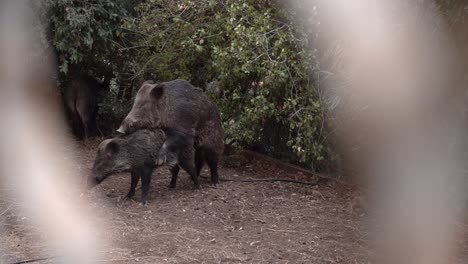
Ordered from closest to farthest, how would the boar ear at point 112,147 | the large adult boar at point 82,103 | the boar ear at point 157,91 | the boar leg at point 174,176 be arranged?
the boar ear at point 112,147 → the boar ear at point 157,91 → the boar leg at point 174,176 → the large adult boar at point 82,103

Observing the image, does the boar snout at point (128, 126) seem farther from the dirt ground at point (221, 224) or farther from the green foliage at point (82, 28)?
the green foliage at point (82, 28)

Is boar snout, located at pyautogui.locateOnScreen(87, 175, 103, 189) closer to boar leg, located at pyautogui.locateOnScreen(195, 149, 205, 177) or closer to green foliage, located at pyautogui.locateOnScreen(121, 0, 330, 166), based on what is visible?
boar leg, located at pyautogui.locateOnScreen(195, 149, 205, 177)

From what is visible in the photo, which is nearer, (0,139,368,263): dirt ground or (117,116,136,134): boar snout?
(0,139,368,263): dirt ground

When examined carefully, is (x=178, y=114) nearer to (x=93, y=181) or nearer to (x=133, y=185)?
(x=133, y=185)

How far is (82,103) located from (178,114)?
414 cm

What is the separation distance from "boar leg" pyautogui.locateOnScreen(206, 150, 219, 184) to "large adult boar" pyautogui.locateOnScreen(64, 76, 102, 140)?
3.75 metres

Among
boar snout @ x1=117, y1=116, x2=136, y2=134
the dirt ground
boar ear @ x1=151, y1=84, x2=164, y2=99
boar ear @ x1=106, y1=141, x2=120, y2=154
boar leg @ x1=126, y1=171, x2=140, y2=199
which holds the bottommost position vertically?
the dirt ground

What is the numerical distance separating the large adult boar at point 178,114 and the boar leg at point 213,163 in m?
0.02

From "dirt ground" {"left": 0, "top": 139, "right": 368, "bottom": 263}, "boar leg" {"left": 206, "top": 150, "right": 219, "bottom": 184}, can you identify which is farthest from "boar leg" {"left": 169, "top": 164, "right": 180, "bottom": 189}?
"boar leg" {"left": 206, "top": 150, "right": 219, "bottom": 184}

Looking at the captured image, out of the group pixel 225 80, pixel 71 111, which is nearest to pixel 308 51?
pixel 225 80

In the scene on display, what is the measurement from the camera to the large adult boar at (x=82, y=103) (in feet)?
37.6

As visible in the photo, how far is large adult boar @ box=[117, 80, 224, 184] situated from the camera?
7.92 meters

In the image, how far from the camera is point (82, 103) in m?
11.5

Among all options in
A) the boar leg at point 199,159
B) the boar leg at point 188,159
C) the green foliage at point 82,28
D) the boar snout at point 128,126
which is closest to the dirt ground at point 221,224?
the boar leg at point 199,159
